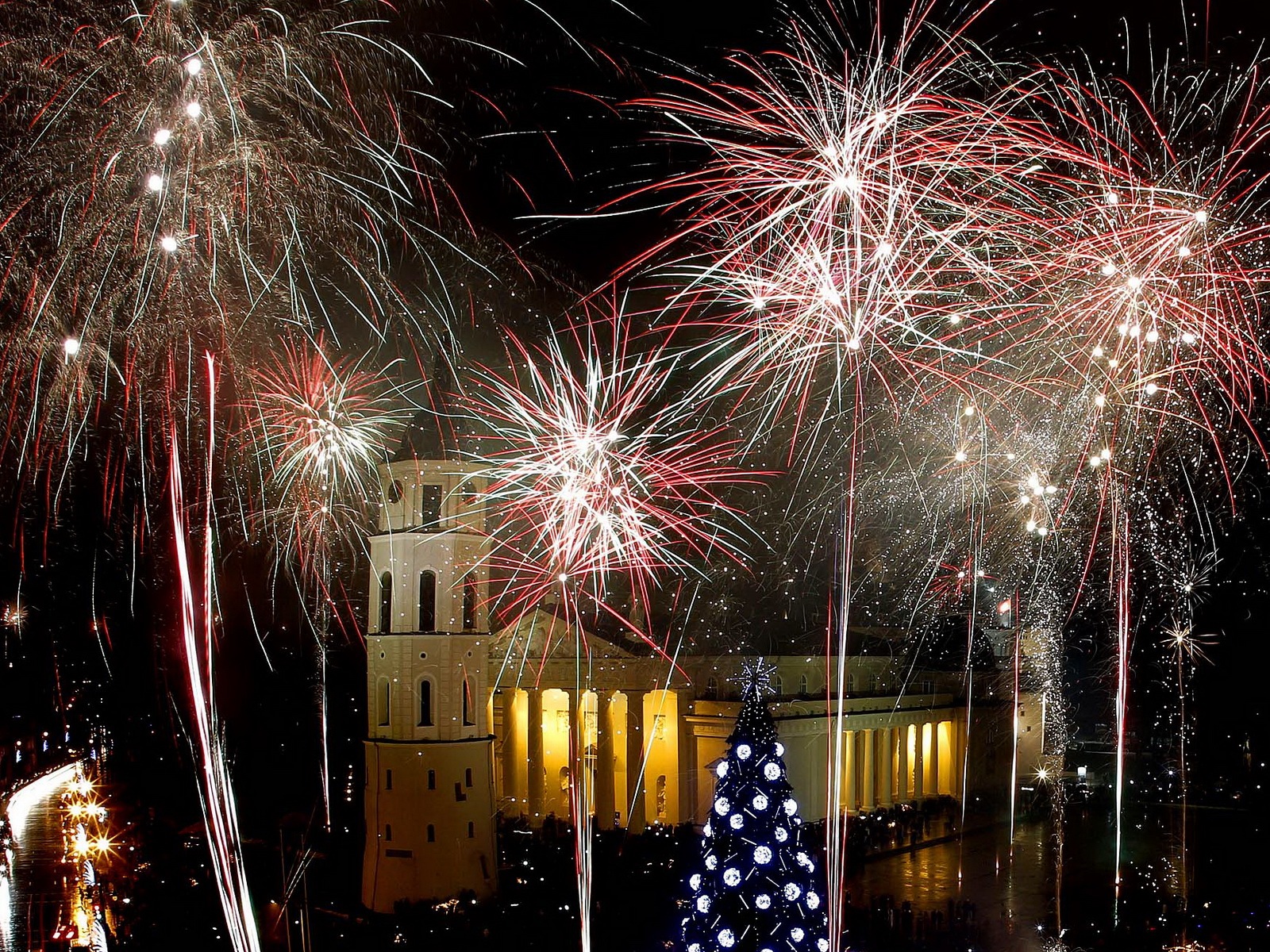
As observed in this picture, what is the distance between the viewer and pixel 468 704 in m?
35.4

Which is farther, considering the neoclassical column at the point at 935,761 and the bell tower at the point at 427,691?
the neoclassical column at the point at 935,761

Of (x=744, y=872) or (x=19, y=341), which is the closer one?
(x=744, y=872)

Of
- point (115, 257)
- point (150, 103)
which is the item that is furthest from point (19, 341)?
point (150, 103)

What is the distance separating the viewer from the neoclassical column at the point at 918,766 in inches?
2101

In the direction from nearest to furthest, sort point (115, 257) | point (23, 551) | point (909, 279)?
point (115, 257) → point (909, 279) → point (23, 551)

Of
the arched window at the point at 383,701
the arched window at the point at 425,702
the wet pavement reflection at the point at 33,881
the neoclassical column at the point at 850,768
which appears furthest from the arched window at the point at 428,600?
the neoclassical column at the point at 850,768

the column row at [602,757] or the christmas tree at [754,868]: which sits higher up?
the christmas tree at [754,868]

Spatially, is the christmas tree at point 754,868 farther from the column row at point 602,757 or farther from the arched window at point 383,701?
the column row at point 602,757

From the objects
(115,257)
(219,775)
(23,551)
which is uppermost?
(115,257)

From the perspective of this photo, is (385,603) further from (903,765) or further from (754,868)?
(903,765)

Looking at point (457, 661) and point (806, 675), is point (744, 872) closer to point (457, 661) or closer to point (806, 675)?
point (457, 661)

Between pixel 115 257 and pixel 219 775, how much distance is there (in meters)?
27.3

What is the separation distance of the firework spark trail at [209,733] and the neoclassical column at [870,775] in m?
25.1

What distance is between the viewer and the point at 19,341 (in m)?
16.0
